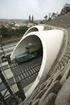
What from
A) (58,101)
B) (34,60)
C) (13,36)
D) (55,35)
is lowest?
(13,36)

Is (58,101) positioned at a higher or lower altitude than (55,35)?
higher

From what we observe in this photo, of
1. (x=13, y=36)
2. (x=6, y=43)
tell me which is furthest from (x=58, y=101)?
(x=13, y=36)

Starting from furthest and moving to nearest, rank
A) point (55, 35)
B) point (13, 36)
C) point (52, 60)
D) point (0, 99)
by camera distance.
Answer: point (13, 36), point (55, 35), point (52, 60), point (0, 99)

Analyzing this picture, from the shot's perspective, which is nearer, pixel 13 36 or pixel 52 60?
pixel 52 60

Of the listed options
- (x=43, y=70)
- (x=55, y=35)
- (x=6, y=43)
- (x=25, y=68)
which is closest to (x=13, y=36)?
(x=6, y=43)

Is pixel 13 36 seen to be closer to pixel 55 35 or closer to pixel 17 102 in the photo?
pixel 55 35

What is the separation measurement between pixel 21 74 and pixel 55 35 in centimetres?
558

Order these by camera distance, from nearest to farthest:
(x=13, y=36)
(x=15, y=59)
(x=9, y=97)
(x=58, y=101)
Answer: (x=58, y=101) < (x=9, y=97) < (x=15, y=59) < (x=13, y=36)

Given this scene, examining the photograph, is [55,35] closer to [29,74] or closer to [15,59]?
[29,74]

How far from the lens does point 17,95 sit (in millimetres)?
10164

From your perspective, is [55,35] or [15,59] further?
[15,59]

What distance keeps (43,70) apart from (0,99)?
3.98 m

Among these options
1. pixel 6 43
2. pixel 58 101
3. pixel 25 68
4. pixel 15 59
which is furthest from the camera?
pixel 6 43

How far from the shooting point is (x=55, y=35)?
520 inches
